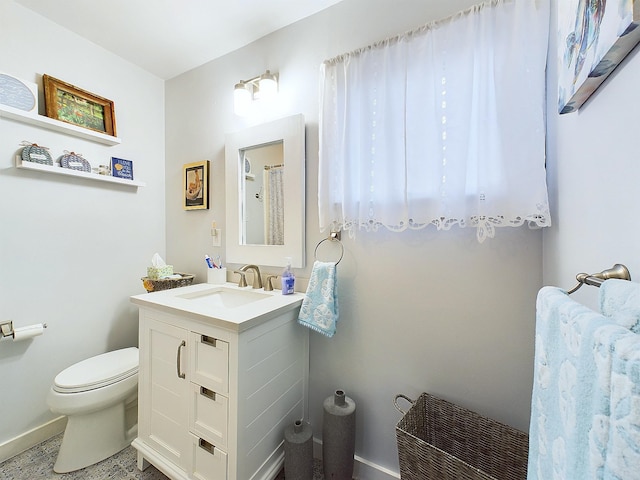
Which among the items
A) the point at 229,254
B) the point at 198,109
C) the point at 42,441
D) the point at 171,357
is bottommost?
the point at 42,441

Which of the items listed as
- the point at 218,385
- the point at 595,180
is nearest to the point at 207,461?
the point at 218,385

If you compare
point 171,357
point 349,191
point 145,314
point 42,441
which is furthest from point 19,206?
point 349,191

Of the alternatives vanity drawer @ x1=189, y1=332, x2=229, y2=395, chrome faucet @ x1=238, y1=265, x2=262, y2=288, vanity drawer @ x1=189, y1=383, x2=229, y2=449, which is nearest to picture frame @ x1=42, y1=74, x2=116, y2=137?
chrome faucet @ x1=238, y1=265, x2=262, y2=288

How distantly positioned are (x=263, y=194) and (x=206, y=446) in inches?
50.0

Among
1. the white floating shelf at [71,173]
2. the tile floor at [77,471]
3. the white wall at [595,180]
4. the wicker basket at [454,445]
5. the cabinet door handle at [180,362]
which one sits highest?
the white floating shelf at [71,173]

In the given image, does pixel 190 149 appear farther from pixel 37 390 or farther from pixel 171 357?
pixel 37 390

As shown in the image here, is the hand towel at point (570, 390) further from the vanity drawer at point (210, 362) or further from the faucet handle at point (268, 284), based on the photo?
the faucet handle at point (268, 284)

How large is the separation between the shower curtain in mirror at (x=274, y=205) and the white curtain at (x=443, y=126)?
0.33 m

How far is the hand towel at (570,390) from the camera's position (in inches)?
11.1

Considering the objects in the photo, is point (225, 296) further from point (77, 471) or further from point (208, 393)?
point (77, 471)

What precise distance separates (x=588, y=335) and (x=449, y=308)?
2.60ft

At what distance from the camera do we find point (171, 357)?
3.80 feet

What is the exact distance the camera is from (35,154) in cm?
139

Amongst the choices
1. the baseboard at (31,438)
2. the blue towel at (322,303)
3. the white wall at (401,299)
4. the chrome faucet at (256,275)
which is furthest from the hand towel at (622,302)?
the baseboard at (31,438)
